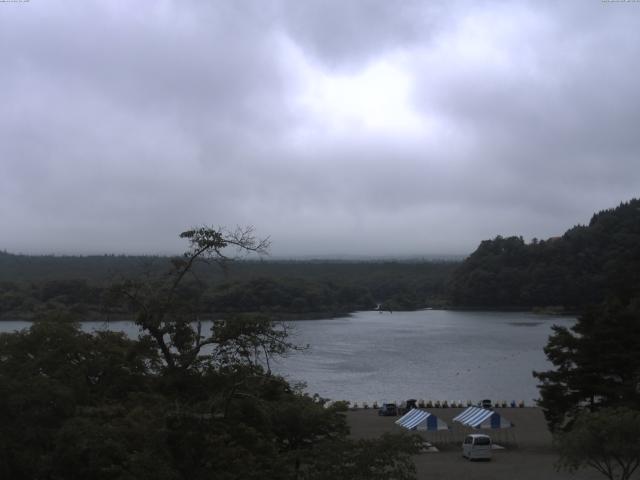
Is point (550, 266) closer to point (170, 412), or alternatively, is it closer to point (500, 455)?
point (500, 455)

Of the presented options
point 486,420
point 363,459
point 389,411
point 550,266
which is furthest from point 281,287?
point 363,459

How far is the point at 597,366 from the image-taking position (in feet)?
52.1

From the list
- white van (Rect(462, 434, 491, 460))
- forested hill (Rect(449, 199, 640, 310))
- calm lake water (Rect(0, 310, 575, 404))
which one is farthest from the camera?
forested hill (Rect(449, 199, 640, 310))

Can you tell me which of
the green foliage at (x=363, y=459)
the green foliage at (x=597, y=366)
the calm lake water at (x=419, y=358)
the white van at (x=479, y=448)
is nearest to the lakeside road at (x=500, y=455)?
the white van at (x=479, y=448)

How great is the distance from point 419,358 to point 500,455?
2617 cm

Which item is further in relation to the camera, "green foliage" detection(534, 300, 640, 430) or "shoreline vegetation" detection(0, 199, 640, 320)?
"shoreline vegetation" detection(0, 199, 640, 320)

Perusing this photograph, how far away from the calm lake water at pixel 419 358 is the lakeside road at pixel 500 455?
3688 mm

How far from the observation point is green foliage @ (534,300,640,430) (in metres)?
15.8

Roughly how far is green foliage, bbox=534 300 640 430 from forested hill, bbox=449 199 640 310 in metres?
53.4

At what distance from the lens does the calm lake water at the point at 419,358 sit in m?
31.6

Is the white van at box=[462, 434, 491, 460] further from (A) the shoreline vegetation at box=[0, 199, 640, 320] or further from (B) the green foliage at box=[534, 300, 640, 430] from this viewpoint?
(A) the shoreline vegetation at box=[0, 199, 640, 320]

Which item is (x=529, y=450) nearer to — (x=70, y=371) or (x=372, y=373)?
(x=70, y=371)

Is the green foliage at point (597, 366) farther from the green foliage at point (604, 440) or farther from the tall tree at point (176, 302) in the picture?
the tall tree at point (176, 302)

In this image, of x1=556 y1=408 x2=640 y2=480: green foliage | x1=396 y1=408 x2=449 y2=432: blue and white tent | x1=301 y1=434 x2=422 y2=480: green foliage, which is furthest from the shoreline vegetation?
x1=301 y1=434 x2=422 y2=480: green foliage
